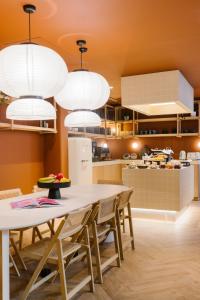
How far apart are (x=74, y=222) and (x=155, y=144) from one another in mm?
6568

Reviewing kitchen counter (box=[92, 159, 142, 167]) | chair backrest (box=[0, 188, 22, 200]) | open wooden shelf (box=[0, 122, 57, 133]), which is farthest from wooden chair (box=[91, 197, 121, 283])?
kitchen counter (box=[92, 159, 142, 167])

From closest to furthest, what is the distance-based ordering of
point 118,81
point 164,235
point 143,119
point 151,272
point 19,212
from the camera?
point 19,212 < point 151,272 < point 164,235 < point 118,81 < point 143,119

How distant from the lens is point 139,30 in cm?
339

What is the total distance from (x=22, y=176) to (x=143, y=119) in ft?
14.5

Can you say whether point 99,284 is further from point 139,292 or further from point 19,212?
point 19,212

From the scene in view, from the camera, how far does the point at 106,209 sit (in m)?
3.10

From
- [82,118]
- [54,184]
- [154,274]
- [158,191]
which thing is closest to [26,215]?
[54,184]

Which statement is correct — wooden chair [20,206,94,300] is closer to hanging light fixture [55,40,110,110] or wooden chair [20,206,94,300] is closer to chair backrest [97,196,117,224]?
chair backrest [97,196,117,224]

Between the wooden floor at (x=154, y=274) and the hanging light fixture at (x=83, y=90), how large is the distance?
1810 millimetres

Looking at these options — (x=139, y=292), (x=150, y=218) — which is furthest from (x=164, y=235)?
(x=139, y=292)

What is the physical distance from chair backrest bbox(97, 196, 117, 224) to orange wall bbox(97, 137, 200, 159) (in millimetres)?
5593

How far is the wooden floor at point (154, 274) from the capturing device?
8.79 ft

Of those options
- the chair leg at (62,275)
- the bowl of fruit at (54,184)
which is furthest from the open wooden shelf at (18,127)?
the chair leg at (62,275)

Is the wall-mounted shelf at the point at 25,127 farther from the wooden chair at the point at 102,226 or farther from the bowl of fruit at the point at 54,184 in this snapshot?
the wooden chair at the point at 102,226
